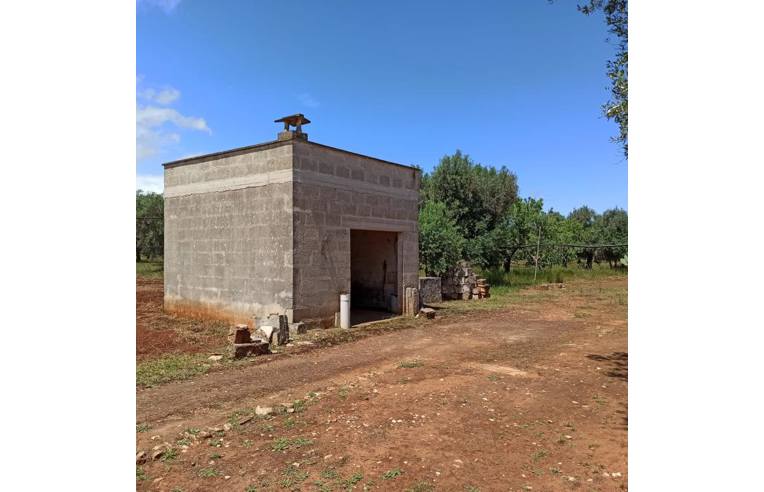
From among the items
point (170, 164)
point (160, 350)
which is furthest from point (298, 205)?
point (170, 164)

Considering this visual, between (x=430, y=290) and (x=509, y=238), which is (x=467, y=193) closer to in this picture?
(x=509, y=238)

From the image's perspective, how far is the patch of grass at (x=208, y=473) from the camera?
136 inches

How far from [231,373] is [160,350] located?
268 centimetres

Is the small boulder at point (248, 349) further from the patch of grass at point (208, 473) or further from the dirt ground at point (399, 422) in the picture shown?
the patch of grass at point (208, 473)

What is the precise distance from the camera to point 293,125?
10000 millimetres

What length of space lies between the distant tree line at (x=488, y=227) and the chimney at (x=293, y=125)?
32.2 ft

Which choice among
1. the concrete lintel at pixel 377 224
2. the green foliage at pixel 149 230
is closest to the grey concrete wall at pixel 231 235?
the concrete lintel at pixel 377 224

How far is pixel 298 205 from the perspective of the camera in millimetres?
9844

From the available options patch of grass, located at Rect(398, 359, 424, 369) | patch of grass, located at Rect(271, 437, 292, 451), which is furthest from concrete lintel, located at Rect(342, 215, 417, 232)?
patch of grass, located at Rect(271, 437, 292, 451)

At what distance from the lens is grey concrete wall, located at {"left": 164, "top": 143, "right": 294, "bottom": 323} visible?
9945 mm

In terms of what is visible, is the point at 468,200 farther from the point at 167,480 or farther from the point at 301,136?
the point at 167,480

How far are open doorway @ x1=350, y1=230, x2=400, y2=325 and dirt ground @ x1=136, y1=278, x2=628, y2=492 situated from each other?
487cm

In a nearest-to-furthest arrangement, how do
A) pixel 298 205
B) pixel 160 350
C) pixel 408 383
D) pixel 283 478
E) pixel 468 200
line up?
pixel 283 478 → pixel 408 383 → pixel 160 350 → pixel 298 205 → pixel 468 200

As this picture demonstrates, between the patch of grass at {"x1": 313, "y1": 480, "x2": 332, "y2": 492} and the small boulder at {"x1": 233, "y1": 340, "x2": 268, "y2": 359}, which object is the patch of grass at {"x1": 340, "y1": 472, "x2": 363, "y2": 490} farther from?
the small boulder at {"x1": 233, "y1": 340, "x2": 268, "y2": 359}
